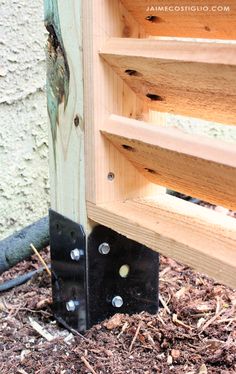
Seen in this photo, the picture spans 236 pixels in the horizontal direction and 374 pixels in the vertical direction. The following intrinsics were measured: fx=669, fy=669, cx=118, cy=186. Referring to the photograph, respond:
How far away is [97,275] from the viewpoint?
5.38 feet

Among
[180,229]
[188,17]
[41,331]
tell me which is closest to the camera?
[188,17]

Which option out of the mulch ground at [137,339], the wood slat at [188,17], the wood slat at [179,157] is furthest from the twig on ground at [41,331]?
the wood slat at [188,17]

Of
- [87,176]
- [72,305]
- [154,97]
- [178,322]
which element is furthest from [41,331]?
[154,97]

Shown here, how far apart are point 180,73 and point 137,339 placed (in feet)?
2.35

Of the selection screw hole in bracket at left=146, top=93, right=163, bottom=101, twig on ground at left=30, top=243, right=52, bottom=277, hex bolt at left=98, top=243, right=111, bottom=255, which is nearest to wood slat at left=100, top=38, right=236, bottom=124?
screw hole in bracket at left=146, top=93, right=163, bottom=101

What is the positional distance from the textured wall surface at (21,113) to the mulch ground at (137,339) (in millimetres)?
462

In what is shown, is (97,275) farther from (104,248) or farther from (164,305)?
(164,305)

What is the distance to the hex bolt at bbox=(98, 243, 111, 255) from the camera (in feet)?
5.32

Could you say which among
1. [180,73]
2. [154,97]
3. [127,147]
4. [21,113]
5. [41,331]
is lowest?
[41,331]

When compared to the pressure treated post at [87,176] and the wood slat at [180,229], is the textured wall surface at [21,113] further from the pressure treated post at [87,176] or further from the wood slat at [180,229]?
the wood slat at [180,229]

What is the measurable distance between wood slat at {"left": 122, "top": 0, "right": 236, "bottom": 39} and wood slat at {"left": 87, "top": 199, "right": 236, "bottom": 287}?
0.38 meters

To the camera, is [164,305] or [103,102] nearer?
[103,102]

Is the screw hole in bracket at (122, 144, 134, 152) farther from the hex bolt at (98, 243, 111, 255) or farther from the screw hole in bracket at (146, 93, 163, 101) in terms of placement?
the hex bolt at (98, 243, 111, 255)

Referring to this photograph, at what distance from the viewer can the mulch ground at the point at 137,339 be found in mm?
1562
